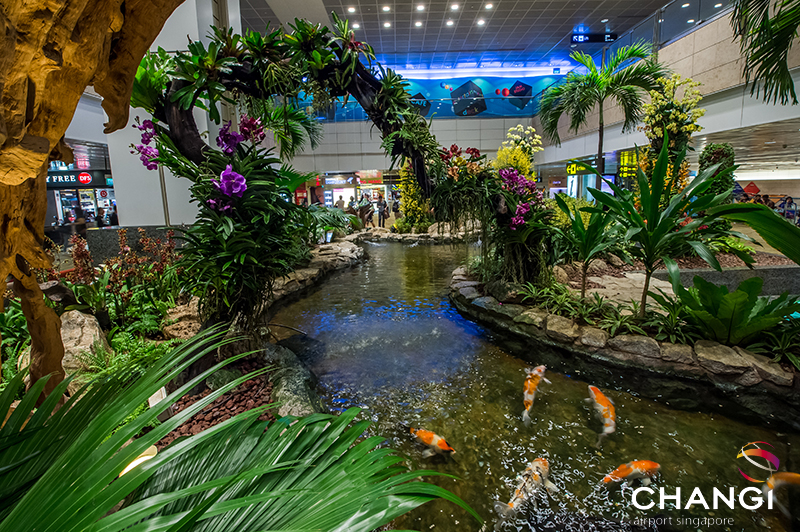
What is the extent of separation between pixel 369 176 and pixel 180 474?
1594 cm

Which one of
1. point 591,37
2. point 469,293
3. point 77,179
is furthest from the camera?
point 591,37

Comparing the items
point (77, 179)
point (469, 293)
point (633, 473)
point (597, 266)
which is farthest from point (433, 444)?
point (77, 179)

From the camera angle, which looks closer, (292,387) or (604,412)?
(604,412)

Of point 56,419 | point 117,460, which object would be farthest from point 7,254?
point 117,460

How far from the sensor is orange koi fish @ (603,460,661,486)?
→ 187 centimetres

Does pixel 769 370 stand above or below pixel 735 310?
below

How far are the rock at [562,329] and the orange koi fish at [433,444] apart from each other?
190 centimetres

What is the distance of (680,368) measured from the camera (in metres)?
2.95

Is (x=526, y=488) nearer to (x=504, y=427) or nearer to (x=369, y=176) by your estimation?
(x=504, y=427)

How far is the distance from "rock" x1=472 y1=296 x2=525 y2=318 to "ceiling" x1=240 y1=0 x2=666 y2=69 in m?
10.0

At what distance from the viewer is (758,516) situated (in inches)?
66.9

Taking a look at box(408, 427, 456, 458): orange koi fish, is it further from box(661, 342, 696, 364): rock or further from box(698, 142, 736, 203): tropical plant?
box(698, 142, 736, 203): tropical plant

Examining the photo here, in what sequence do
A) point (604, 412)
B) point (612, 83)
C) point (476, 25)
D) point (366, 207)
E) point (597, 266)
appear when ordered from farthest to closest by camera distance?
point (366, 207), point (476, 25), point (612, 83), point (597, 266), point (604, 412)

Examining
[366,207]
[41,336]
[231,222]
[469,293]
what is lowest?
[469,293]
